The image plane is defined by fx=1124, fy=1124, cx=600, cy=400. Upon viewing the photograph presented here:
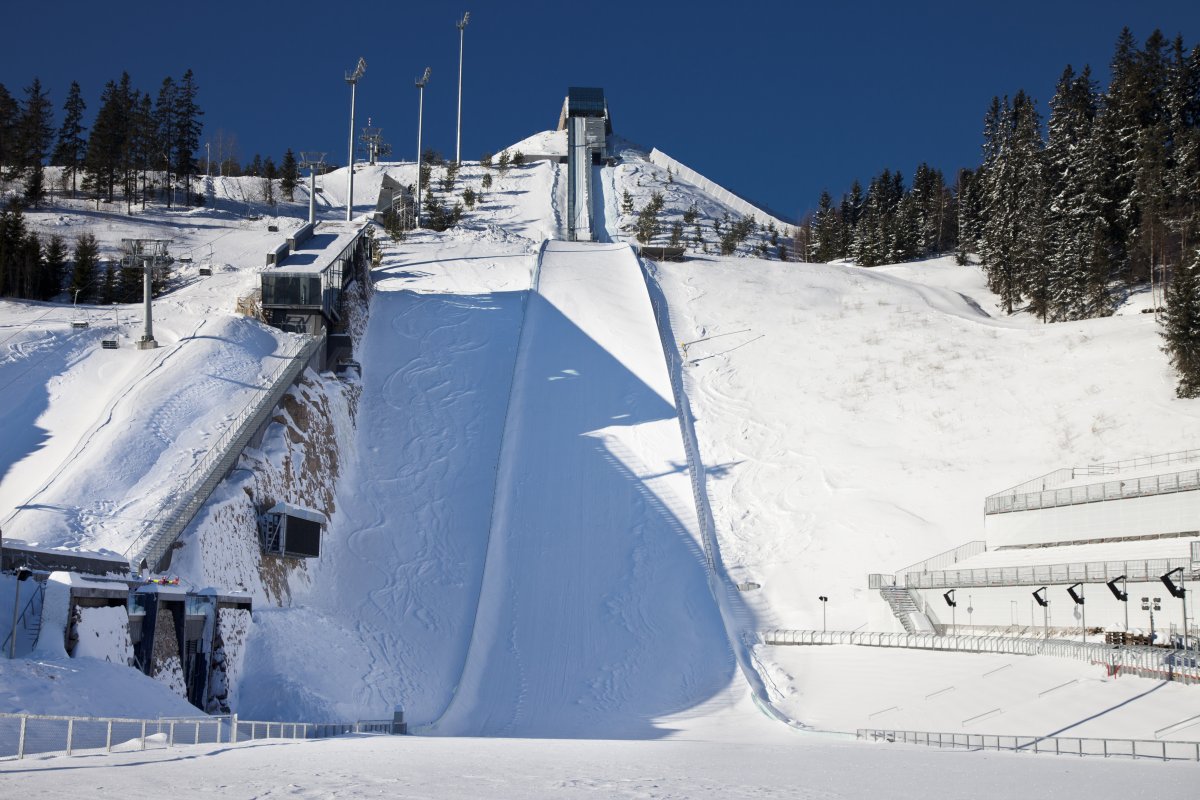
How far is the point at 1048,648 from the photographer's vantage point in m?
18.5

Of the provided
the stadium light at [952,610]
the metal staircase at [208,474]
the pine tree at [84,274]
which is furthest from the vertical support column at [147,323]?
the stadium light at [952,610]

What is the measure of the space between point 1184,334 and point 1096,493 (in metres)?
8.40

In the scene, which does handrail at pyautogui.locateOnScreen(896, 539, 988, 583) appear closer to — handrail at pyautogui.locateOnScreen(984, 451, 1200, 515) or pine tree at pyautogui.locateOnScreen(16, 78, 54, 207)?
handrail at pyautogui.locateOnScreen(984, 451, 1200, 515)

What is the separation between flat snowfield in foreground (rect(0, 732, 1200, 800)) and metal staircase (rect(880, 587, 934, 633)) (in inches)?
383

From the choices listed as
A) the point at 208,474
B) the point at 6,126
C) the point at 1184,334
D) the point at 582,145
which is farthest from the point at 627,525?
the point at 582,145

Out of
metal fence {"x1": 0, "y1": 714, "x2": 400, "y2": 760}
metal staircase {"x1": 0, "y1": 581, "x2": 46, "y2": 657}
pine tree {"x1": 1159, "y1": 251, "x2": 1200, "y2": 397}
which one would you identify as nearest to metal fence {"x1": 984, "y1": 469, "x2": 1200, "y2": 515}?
pine tree {"x1": 1159, "y1": 251, "x2": 1200, "y2": 397}

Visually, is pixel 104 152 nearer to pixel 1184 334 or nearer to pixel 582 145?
pixel 582 145

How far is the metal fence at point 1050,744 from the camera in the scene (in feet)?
43.8

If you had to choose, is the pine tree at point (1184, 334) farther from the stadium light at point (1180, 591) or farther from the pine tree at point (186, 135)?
the pine tree at point (186, 135)

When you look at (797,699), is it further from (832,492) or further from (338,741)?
(338,741)

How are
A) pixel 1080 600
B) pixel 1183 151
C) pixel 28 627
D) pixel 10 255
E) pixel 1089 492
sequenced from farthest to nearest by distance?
pixel 1183 151 < pixel 10 255 < pixel 1089 492 < pixel 1080 600 < pixel 28 627

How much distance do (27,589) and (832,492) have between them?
19313mm

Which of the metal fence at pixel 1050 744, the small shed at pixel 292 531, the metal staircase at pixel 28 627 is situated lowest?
the metal fence at pixel 1050 744

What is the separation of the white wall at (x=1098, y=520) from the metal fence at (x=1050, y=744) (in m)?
8.76
